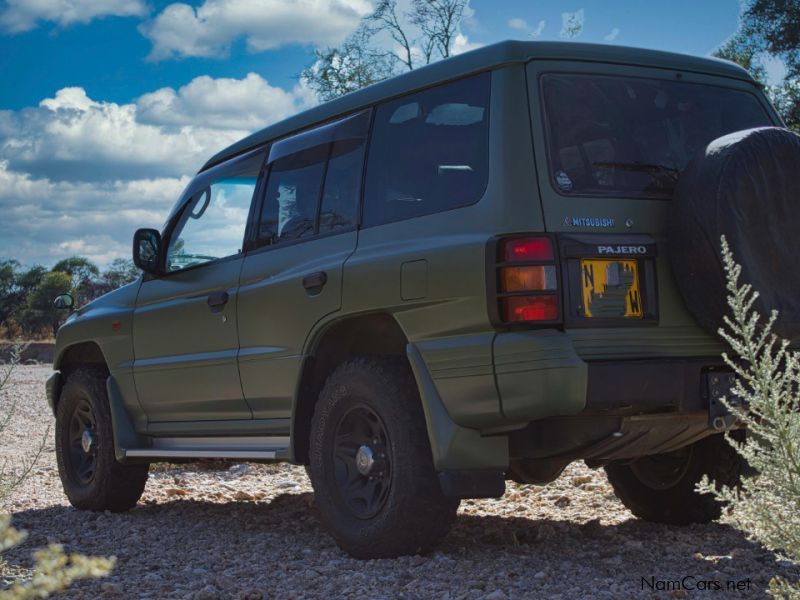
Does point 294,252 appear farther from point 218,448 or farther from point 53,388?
point 53,388

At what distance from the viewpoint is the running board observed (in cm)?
564

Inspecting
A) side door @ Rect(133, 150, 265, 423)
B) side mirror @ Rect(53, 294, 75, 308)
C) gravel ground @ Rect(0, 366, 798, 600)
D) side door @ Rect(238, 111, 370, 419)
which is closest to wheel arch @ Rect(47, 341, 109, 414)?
side mirror @ Rect(53, 294, 75, 308)

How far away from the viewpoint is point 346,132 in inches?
217

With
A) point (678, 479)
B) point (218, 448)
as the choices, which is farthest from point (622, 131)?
point (218, 448)

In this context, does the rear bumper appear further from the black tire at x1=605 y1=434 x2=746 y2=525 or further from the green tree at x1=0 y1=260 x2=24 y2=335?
the green tree at x1=0 y1=260 x2=24 y2=335

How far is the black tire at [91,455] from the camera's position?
7172 mm

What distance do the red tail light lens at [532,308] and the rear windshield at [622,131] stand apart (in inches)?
19.8

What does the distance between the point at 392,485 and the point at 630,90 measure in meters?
2.01

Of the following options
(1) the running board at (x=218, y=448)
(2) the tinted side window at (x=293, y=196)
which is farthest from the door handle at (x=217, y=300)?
(1) the running board at (x=218, y=448)

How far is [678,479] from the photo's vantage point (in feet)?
19.2

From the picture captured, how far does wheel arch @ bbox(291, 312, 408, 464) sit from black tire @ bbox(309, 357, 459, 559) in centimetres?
18

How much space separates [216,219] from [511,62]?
258cm

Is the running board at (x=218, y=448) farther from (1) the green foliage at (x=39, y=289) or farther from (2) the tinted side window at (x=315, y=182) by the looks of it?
(1) the green foliage at (x=39, y=289)

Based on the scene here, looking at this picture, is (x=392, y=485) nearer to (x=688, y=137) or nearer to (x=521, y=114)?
(x=521, y=114)
